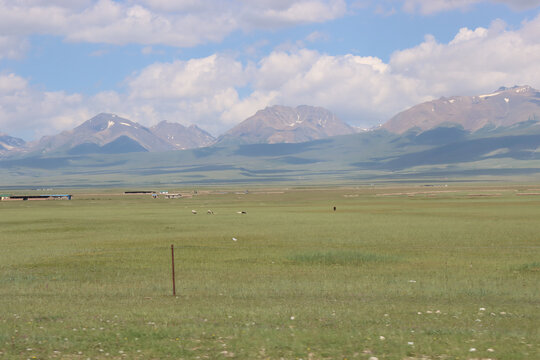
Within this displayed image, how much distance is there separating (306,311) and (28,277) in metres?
18.7

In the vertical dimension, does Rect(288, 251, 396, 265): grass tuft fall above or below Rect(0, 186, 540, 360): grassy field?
below

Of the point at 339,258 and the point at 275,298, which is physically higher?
the point at 275,298

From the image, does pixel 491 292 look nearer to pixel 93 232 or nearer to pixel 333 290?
pixel 333 290

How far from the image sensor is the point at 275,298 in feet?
79.5

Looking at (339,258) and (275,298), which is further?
(339,258)

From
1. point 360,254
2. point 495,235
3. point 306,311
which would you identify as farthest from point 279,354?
point 495,235

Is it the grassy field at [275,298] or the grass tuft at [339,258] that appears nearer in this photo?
the grassy field at [275,298]

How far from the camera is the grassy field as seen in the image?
52.8 feet

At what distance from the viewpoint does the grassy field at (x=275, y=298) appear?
16.1 metres

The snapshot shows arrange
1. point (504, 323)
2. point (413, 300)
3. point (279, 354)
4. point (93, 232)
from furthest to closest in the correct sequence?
point (93, 232), point (413, 300), point (504, 323), point (279, 354)

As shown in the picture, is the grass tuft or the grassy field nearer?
the grassy field

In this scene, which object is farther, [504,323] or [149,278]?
[149,278]

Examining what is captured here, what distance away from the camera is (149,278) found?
104ft

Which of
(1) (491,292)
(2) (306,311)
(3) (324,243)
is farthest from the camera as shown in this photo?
(3) (324,243)
